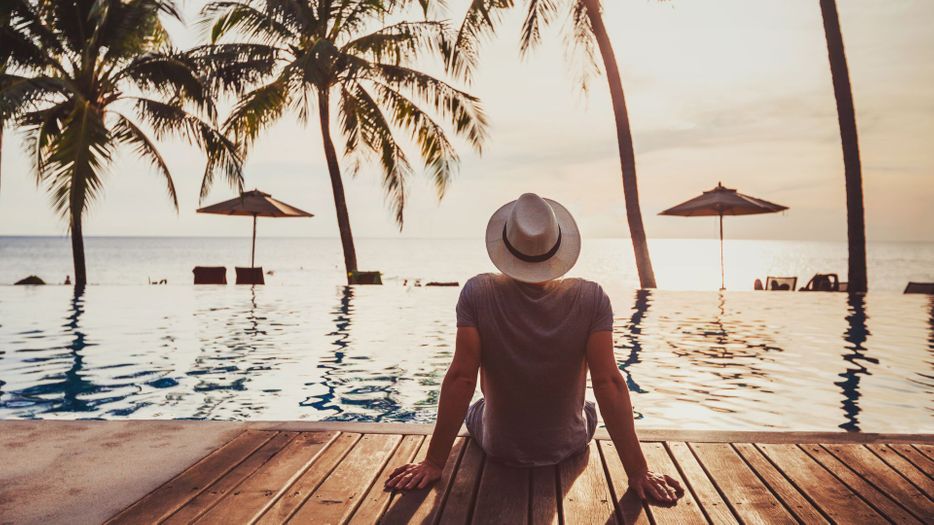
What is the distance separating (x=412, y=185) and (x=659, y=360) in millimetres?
10192

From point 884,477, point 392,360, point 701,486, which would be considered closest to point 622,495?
point 701,486

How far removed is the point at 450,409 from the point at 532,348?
0.44m

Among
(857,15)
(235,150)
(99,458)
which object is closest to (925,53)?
(857,15)

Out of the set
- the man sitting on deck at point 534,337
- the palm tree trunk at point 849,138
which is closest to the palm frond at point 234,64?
the palm tree trunk at point 849,138

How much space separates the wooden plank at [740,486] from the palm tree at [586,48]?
13.2 meters

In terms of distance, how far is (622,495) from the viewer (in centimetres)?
296

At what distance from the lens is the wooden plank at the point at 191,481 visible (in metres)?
2.78

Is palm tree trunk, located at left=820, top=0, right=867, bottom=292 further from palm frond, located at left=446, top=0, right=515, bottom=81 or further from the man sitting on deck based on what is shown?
the man sitting on deck

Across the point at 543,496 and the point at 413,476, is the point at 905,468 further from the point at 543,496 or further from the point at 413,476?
the point at 413,476

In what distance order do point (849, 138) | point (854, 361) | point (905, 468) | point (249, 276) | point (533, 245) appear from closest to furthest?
point (533, 245)
point (905, 468)
point (854, 361)
point (849, 138)
point (249, 276)

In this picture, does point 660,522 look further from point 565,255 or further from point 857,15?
point 857,15

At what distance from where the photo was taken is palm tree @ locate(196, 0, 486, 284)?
53.5 feet

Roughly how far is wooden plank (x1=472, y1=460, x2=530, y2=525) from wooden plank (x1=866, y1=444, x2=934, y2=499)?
1.72m

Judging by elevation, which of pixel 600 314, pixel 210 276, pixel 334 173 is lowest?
pixel 210 276
